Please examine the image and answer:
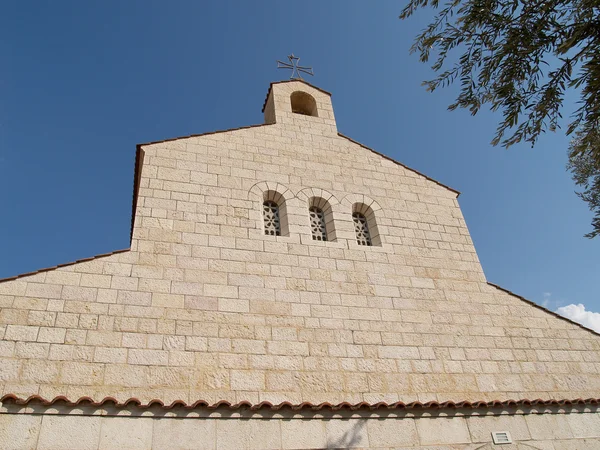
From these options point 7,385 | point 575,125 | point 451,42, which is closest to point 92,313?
point 7,385

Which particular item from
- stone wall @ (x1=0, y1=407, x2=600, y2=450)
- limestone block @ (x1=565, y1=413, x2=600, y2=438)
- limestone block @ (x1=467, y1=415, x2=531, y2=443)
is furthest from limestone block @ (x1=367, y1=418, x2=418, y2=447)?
limestone block @ (x1=565, y1=413, x2=600, y2=438)

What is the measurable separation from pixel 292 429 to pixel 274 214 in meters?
3.93

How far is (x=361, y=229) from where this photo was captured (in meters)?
8.76

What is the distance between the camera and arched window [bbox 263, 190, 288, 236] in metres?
8.09

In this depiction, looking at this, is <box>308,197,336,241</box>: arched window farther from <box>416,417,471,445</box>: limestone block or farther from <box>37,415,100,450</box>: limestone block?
<box>37,415,100,450</box>: limestone block

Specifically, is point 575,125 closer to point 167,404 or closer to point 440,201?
point 440,201

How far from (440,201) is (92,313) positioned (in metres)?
7.00

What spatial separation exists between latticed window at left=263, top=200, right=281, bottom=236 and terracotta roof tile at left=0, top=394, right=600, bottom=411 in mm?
3075

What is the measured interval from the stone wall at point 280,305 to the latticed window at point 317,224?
0.83 ft

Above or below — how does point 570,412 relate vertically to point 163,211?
below

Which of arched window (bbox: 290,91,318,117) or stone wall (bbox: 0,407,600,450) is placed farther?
arched window (bbox: 290,91,318,117)

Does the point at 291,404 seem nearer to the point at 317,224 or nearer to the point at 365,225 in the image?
the point at 317,224

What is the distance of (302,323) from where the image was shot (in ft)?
22.6

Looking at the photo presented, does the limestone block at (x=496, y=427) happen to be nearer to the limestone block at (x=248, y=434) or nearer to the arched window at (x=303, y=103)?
the limestone block at (x=248, y=434)
